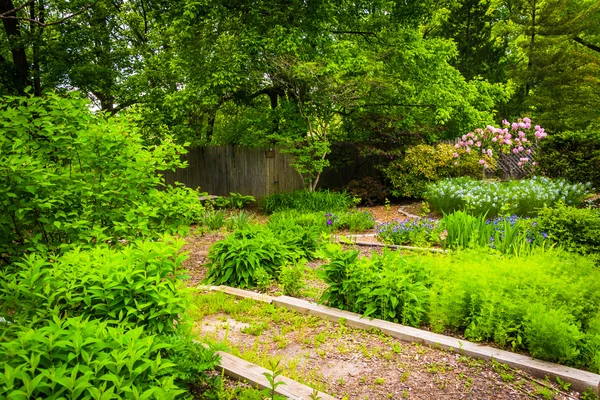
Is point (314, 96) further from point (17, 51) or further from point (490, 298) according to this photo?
point (490, 298)

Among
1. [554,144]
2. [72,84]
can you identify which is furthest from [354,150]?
[72,84]

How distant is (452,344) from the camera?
3307 mm

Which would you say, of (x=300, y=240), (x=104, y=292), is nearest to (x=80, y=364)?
(x=104, y=292)

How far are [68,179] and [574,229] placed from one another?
5730mm

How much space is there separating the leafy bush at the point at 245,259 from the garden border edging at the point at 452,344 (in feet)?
2.25

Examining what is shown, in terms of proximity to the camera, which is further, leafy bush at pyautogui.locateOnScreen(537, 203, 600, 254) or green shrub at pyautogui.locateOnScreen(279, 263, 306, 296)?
leafy bush at pyautogui.locateOnScreen(537, 203, 600, 254)

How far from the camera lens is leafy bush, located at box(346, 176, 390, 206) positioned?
12.3 meters

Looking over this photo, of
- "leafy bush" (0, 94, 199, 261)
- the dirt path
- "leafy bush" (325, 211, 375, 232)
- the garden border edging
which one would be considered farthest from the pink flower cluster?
"leafy bush" (0, 94, 199, 261)

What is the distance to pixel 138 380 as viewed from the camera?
185 cm

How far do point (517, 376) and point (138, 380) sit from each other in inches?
97.2

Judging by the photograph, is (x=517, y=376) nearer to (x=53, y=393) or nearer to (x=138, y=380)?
(x=138, y=380)

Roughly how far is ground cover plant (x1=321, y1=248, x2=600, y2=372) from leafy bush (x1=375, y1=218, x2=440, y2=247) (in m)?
2.14

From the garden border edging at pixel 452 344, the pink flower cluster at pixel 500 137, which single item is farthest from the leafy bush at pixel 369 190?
the garden border edging at pixel 452 344

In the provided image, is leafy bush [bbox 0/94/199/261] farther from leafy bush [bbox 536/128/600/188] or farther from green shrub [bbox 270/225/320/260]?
leafy bush [bbox 536/128/600/188]
